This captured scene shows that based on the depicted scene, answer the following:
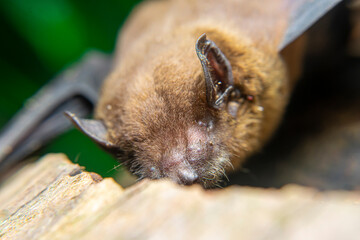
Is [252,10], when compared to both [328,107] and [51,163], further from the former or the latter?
[51,163]

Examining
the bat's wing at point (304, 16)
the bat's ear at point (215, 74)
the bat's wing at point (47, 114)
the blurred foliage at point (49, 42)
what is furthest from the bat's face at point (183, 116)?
the blurred foliage at point (49, 42)

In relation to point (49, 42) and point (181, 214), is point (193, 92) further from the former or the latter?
point (49, 42)

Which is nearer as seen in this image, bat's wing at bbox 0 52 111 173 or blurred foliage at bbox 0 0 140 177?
bat's wing at bbox 0 52 111 173

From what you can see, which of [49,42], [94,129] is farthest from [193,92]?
[49,42]

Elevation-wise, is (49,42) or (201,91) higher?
(49,42)

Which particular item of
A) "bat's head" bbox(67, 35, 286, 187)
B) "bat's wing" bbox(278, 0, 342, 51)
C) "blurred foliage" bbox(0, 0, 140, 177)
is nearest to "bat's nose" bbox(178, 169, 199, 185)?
"bat's head" bbox(67, 35, 286, 187)

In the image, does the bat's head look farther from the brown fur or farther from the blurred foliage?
the blurred foliage
